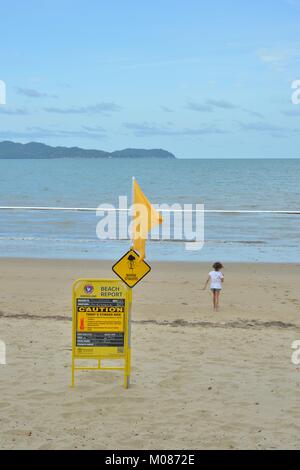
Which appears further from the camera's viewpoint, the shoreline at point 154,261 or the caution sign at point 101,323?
the shoreline at point 154,261

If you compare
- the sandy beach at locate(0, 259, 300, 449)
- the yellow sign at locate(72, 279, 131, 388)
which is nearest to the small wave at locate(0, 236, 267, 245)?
the sandy beach at locate(0, 259, 300, 449)

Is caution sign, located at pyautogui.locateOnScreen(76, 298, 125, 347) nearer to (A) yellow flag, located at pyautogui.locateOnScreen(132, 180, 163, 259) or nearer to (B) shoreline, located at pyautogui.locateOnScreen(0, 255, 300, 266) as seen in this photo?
(A) yellow flag, located at pyautogui.locateOnScreen(132, 180, 163, 259)

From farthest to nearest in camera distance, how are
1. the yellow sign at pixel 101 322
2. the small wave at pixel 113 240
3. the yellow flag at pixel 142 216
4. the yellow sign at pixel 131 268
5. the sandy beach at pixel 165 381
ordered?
1. the small wave at pixel 113 240
2. the yellow sign at pixel 101 322
3. the yellow sign at pixel 131 268
4. the yellow flag at pixel 142 216
5. the sandy beach at pixel 165 381

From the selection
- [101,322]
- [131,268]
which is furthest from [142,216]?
[101,322]

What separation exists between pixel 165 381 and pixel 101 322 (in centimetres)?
106

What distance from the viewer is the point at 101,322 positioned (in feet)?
27.3

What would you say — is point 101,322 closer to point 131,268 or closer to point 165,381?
point 131,268

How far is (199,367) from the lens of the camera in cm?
914

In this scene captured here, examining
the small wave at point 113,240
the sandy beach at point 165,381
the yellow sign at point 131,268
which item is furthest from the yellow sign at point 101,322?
the small wave at point 113,240

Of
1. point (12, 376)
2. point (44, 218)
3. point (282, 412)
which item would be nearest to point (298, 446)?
point (282, 412)

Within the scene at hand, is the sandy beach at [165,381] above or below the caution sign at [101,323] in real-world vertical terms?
below

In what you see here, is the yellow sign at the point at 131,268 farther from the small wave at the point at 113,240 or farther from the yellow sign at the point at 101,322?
the small wave at the point at 113,240

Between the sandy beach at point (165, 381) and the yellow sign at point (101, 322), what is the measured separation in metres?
0.42

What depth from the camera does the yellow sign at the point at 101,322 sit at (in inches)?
327
